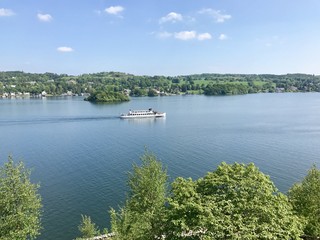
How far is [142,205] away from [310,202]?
1398 cm

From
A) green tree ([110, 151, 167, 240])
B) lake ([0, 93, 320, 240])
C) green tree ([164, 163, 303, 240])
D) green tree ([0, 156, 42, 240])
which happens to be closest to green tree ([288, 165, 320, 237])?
green tree ([164, 163, 303, 240])

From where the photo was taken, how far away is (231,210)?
58.7ft

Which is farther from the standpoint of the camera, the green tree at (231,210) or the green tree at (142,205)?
the green tree at (142,205)

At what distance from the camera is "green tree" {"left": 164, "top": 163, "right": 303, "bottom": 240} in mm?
17062

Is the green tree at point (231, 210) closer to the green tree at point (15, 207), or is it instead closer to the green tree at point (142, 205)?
the green tree at point (142, 205)

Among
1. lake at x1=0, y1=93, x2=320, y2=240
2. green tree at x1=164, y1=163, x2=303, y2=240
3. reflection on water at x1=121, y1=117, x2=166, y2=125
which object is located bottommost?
lake at x1=0, y1=93, x2=320, y2=240

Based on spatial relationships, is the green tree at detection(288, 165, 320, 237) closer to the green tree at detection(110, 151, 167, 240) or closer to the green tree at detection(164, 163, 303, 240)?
the green tree at detection(164, 163, 303, 240)

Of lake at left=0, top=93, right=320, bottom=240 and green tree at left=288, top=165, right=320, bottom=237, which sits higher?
green tree at left=288, top=165, right=320, bottom=237

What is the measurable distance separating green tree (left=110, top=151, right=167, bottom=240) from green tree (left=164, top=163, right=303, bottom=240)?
2582mm

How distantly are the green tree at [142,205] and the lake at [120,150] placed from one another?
10.3 meters

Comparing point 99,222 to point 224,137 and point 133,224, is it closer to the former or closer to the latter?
point 133,224

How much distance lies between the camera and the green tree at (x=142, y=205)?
21344 mm

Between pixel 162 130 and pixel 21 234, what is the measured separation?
78845 millimetres

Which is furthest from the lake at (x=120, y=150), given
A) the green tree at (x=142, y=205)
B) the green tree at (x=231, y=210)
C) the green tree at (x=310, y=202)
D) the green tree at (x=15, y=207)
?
the green tree at (x=310, y=202)
